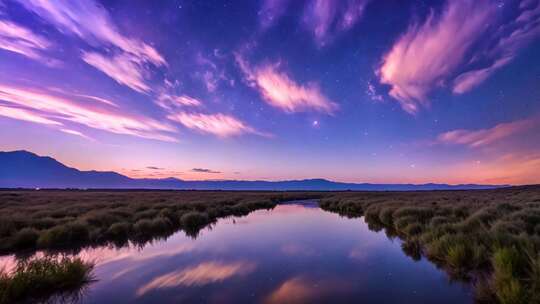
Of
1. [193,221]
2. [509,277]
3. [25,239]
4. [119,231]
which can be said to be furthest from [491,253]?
[25,239]

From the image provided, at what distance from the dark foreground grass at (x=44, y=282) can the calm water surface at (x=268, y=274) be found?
52 cm

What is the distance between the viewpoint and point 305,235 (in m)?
17.4

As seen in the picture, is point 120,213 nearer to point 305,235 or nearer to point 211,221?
point 211,221

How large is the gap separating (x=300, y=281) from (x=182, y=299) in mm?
3755

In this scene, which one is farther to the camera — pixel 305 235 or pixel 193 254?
pixel 305 235

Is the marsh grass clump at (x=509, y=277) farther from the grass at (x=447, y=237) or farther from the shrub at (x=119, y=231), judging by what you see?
the shrub at (x=119, y=231)

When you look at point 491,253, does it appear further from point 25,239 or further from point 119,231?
point 25,239

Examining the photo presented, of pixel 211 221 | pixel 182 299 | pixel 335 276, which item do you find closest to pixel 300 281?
pixel 335 276

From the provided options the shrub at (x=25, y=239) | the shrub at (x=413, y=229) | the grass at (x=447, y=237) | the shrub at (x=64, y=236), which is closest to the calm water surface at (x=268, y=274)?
the grass at (x=447, y=237)

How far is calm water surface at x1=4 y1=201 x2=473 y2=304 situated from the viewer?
753 cm

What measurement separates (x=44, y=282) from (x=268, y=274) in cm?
666

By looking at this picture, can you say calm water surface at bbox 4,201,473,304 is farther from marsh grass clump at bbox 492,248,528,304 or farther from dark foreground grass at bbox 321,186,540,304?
marsh grass clump at bbox 492,248,528,304

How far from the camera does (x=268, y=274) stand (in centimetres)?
957

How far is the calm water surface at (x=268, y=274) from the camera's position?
7527 mm
